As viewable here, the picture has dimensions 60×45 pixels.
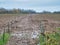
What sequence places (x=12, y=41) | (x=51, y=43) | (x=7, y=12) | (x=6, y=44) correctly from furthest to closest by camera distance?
(x=7, y=12) < (x=12, y=41) < (x=6, y=44) < (x=51, y=43)

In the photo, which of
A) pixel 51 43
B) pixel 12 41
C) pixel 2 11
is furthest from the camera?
pixel 2 11

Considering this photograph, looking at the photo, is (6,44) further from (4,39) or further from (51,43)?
(51,43)

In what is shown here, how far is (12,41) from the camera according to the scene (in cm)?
1703

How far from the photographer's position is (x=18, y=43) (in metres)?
16.3

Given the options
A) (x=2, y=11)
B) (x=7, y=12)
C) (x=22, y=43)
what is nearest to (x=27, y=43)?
(x=22, y=43)

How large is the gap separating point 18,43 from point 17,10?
2804 inches

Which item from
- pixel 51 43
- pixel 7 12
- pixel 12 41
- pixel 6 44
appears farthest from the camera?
pixel 7 12

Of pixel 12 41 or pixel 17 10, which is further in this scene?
pixel 17 10

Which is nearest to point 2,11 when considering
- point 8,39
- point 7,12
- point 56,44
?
point 7,12

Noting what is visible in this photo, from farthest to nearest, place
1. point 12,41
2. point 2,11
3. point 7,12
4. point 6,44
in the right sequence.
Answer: point 7,12 < point 2,11 < point 12,41 < point 6,44

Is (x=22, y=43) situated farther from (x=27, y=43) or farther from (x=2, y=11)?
(x=2, y=11)

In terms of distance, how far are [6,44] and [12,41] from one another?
1145 millimetres

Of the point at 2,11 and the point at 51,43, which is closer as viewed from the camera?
the point at 51,43

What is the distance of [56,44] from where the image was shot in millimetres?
13430
